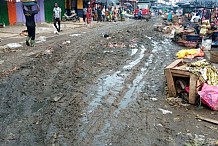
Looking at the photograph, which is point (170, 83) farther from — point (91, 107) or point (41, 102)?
point (41, 102)

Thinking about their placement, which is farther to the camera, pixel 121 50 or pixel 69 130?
pixel 121 50

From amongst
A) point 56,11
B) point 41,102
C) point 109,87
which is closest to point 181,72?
point 109,87

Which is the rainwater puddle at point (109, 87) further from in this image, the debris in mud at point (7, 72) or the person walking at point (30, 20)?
the person walking at point (30, 20)

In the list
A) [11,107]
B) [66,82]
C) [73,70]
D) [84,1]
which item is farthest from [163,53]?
[84,1]

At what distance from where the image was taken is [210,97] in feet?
18.5

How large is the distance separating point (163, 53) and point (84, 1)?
20712 millimetres

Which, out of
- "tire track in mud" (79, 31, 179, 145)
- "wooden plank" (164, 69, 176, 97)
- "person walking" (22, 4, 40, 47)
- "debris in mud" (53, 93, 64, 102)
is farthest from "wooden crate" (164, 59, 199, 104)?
"person walking" (22, 4, 40, 47)

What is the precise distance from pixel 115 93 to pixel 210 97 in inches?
82.4

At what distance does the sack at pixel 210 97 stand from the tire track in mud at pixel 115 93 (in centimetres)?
120

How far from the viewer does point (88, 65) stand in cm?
908

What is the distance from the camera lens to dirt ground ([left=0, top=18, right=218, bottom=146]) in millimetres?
4391

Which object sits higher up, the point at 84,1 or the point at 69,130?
the point at 84,1

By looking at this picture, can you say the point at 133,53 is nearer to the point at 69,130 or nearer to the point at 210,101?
the point at 210,101

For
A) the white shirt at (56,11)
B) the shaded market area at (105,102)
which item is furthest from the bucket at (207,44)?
the white shirt at (56,11)
